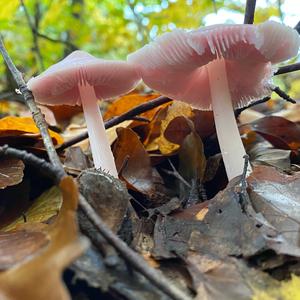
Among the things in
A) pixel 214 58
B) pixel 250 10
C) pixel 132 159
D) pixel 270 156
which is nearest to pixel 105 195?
pixel 132 159

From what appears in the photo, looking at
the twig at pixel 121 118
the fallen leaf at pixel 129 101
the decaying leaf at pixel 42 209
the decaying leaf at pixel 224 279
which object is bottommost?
the decaying leaf at pixel 224 279

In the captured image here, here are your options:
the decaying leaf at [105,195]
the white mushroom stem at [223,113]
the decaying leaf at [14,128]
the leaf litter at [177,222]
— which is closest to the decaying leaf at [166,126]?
the leaf litter at [177,222]

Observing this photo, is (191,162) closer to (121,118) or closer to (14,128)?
(121,118)

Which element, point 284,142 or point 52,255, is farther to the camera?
point 284,142

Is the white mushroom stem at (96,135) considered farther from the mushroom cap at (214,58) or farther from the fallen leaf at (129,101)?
the fallen leaf at (129,101)

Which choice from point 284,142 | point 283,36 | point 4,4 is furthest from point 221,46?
point 4,4

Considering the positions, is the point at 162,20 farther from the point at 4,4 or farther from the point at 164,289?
the point at 164,289
